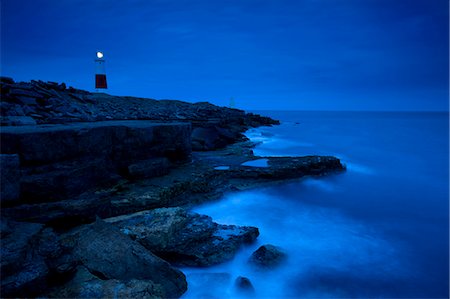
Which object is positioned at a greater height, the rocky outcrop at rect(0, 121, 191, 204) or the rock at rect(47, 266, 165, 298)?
the rocky outcrop at rect(0, 121, 191, 204)

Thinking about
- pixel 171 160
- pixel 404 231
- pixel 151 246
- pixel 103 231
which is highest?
pixel 171 160

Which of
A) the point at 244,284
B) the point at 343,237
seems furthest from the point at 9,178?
the point at 343,237

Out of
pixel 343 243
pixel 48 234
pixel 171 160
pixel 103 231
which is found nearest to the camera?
pixel 48 234

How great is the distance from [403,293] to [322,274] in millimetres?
978

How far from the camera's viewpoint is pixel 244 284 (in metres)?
3.45

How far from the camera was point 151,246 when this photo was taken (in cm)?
359

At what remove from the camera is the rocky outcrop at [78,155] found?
3.54 meters

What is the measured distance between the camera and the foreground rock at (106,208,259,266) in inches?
144

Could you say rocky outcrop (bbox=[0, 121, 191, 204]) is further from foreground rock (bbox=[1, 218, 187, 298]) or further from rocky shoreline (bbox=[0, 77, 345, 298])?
foreground rock (bbox=[1, 218, 187, 298])

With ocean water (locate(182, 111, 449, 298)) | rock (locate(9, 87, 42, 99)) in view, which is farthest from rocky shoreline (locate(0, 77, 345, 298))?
rock (locate(9, 87, 42, 99))

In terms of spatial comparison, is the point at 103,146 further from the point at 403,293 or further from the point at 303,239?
the point at 403,293

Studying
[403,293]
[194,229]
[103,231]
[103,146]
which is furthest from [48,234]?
[403,293]

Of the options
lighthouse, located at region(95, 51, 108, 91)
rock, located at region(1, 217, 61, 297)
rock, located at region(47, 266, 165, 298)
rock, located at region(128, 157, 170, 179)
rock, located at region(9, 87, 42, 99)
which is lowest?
rock, located at region(47, 266, 165, 298)

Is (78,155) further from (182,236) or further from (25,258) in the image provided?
(25,258)
